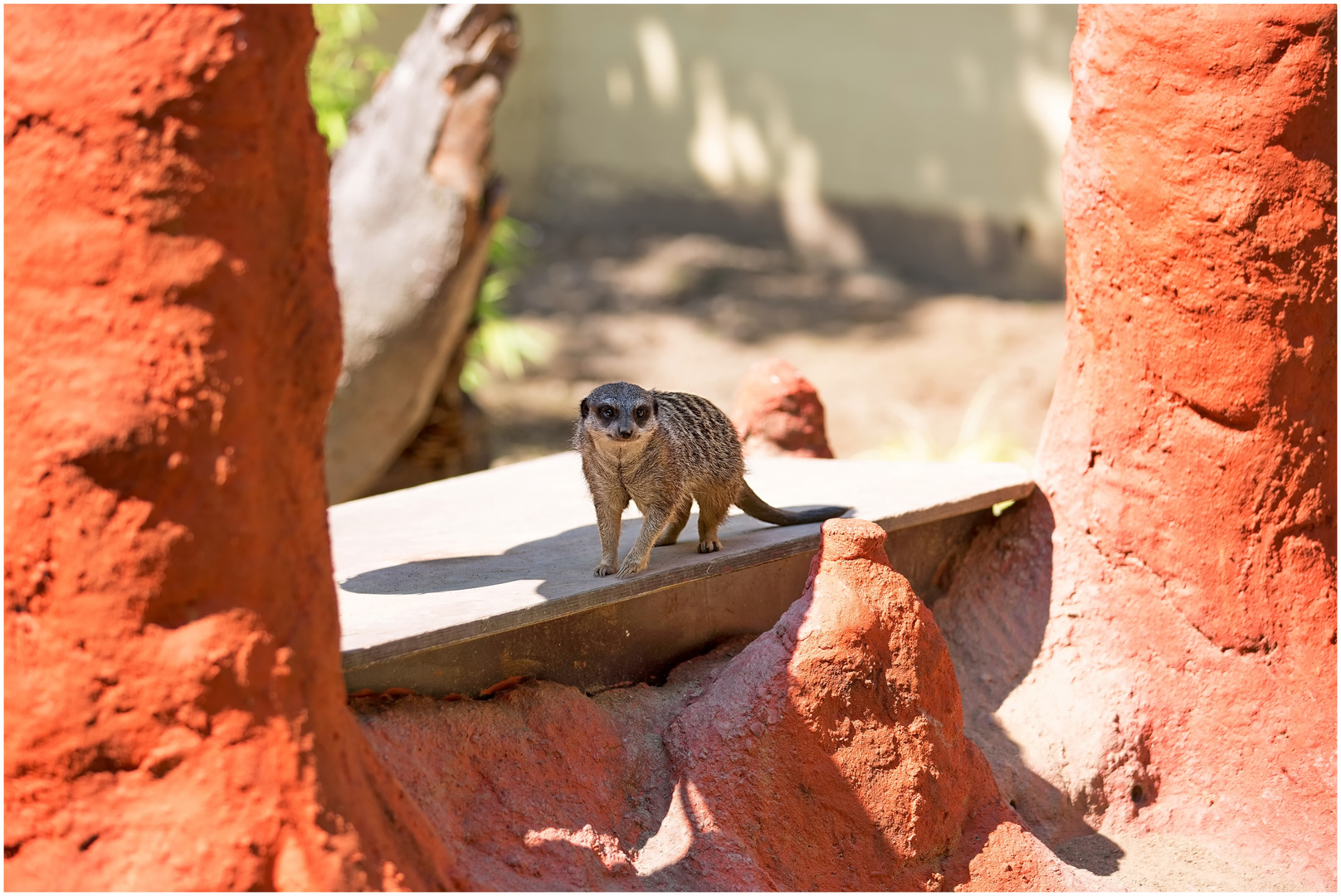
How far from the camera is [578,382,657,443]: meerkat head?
140 inches

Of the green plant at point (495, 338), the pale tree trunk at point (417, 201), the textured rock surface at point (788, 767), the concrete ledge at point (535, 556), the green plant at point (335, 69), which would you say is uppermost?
the green plant at point (335, 69)

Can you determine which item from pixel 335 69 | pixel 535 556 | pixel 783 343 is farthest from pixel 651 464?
pixel 783 343

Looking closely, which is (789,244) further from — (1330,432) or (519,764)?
(519,764)

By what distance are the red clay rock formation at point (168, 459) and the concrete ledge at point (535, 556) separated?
48 centimetres

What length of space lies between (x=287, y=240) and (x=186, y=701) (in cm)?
84

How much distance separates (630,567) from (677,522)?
1.52ft

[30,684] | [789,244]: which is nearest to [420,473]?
[789,244]

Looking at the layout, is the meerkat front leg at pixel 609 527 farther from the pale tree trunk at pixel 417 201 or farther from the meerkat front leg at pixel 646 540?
the pale tree trunk at pixel 417 201

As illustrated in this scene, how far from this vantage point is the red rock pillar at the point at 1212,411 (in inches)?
148

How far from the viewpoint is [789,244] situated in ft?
38.4

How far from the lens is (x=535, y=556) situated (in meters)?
3.83

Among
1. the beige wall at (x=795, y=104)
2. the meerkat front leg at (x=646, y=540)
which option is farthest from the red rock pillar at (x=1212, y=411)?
the beige wall at (x=795, y=104)

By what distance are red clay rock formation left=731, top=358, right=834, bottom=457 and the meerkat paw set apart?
66.6 inches

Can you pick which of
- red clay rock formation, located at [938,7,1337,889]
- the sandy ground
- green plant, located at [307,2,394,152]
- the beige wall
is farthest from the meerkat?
the beige wall
